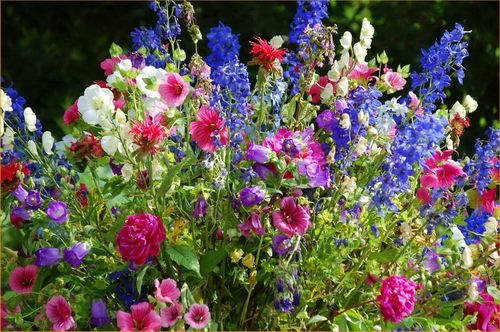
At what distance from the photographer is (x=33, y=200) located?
5.29ft

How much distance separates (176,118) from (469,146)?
2.63 meters

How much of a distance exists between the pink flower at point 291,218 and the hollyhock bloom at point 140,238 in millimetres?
186

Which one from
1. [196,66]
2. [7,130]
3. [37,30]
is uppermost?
[37,30]

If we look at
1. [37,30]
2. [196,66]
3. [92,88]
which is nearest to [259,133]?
[196,66]

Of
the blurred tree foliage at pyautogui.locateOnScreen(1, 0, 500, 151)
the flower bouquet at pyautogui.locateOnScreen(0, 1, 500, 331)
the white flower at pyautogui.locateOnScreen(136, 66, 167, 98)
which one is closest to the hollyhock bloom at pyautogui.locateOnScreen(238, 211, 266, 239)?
the flower bouquet at pyautogui.locateOnScreen(0, 1, 500, 331)

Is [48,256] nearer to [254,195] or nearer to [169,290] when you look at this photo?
[169,290]

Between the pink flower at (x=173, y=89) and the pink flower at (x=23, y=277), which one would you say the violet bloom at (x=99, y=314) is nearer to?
the pink flower at (x=23, y=277)

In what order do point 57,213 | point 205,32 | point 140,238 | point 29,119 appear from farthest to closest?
point 205,32 < point 29,119 < point 57,213 < point 140,238

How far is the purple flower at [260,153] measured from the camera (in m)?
1.47

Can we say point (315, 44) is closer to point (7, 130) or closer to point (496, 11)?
point (7, 130)

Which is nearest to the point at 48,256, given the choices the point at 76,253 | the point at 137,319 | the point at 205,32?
the point at 76,253

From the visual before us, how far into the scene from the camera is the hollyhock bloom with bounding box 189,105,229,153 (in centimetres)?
150

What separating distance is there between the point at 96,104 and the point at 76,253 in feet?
0.80

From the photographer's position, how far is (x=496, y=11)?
4.00 m
